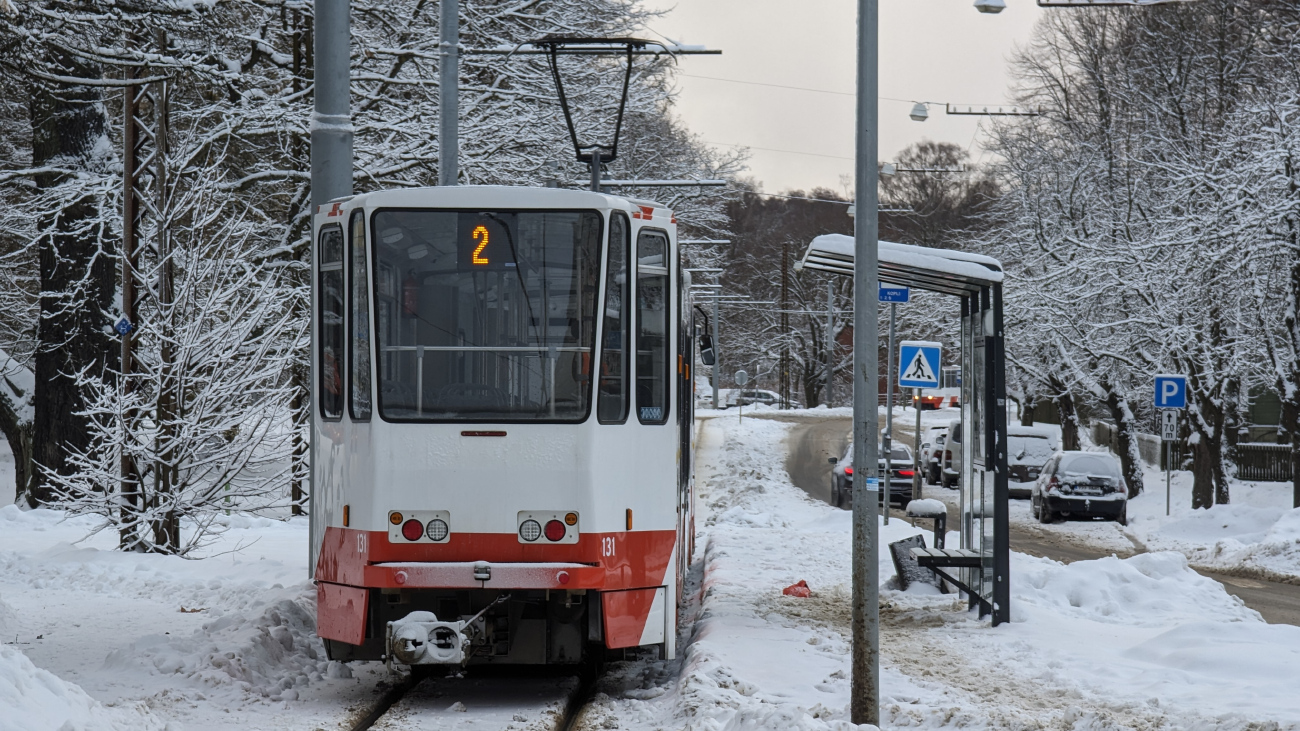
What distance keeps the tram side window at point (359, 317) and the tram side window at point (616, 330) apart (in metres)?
1.46

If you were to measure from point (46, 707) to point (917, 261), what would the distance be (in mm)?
7281

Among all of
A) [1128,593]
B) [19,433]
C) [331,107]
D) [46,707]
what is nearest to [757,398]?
[19,433]

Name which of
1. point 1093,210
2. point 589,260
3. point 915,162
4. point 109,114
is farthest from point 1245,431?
point 589,260

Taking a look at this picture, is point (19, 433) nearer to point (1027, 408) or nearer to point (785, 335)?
point (1027, 408)

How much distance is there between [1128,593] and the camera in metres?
13.3

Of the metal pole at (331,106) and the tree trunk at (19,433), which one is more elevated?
the metal pole at (331,106)

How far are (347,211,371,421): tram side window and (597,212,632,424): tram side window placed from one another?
146cm

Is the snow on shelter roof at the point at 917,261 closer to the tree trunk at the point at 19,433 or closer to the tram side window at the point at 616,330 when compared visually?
the tram side window at the point at 616,330

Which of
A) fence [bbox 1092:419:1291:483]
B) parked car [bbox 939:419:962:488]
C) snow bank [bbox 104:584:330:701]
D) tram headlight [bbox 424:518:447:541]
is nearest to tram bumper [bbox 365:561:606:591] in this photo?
tram headlight [bbox 424:518:447:541]

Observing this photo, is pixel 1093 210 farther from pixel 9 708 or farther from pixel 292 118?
pixel 9 708

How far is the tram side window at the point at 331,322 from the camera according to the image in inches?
355

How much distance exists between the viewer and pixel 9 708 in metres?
6.13

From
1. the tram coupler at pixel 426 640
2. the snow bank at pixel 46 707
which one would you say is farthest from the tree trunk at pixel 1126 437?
the snow bank at pixel 46 707

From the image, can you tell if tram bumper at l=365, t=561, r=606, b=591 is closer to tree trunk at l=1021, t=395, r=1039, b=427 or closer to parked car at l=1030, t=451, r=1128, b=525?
parked car at l=1030, t=451, r=1128, b=525
